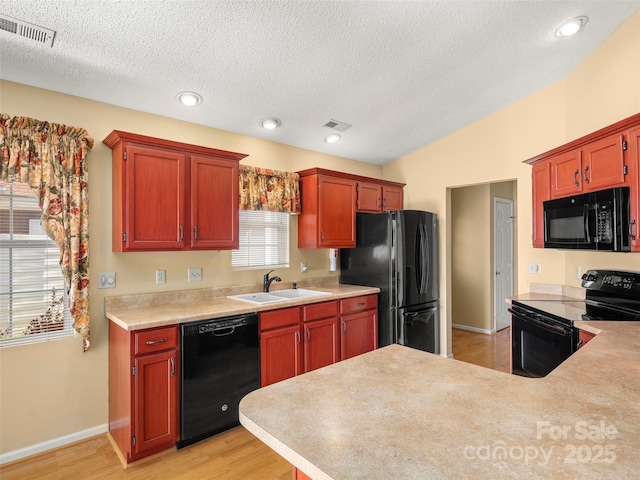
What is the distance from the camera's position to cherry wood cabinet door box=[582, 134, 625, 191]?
2.31 m

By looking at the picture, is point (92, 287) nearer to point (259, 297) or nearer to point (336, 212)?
point (259, 297)

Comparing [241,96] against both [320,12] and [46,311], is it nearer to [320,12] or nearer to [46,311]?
[320,12]

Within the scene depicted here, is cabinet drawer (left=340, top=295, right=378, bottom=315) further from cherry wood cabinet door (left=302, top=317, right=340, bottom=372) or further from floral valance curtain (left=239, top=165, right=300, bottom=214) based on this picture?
floral valance curtain (left=239, top=165, right=300, bottom=214)

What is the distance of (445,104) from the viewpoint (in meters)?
3.44

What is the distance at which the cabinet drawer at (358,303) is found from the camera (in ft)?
11.5

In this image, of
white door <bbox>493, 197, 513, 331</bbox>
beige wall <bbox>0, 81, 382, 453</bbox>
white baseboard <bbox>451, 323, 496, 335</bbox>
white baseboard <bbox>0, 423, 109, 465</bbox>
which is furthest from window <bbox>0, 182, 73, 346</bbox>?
white door <bbox>493, 197, 513, 331</bbox>

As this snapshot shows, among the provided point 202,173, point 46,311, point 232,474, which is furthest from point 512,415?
point 46,311

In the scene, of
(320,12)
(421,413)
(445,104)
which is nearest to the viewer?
(421,413)

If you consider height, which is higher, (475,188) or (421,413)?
(475,188)

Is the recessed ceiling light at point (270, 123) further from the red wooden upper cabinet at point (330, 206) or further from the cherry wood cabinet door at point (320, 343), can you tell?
the cherry wood cabinet door at point (320, 343)

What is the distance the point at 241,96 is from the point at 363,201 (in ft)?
5.95

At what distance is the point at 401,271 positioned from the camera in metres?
3.71

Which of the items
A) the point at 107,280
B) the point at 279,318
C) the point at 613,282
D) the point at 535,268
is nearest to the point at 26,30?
the point at 107,280

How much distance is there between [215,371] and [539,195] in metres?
3.03
